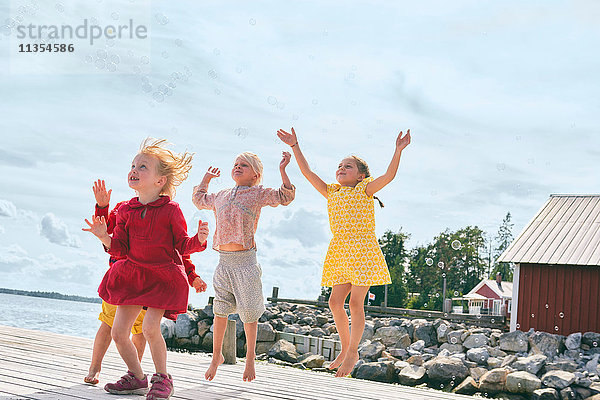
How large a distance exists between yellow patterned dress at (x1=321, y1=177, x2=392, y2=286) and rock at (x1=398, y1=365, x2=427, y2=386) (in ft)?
31.3

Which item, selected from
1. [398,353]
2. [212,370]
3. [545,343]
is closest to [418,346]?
[398,353]

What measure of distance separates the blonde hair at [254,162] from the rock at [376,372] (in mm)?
9796

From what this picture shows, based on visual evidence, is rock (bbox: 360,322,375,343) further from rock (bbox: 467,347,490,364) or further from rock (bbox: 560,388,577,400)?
rock (bbox: 560,388,577,400)

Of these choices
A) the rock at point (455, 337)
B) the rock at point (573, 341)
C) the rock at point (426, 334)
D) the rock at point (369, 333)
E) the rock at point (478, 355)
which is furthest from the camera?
the rock at point (369, 333)

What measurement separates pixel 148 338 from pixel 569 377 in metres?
11.5

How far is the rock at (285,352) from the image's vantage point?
15.6m

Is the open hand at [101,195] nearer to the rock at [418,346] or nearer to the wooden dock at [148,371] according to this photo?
the wooden dock at [148,371]

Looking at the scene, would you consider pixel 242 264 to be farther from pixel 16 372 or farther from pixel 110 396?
pixel 16 372

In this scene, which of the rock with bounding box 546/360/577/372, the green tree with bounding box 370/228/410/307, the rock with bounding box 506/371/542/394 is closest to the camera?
the rock with bounding box 506/371/542/394

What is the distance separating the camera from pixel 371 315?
23984 millimetres

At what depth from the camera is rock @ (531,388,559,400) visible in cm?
1284

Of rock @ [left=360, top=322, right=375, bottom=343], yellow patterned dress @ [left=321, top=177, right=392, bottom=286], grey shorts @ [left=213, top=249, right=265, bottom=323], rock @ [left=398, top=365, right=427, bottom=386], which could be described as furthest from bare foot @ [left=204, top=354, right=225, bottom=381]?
rock @ [left=360, top=322, right=375, bottom=343]

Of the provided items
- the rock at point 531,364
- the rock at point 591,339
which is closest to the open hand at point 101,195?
the rock at point 531,364

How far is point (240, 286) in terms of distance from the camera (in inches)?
195
